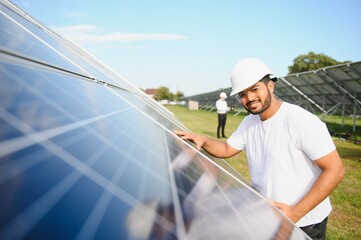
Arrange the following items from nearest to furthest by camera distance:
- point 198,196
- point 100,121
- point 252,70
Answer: point 198,196
point 100,121
point 252,70

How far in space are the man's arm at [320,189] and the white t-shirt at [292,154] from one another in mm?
75

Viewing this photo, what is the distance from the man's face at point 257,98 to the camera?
2395mm

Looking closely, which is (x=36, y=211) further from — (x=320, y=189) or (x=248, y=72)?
(x=248, y=72)

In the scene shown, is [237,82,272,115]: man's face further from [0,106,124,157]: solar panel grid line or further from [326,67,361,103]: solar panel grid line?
[326,67,361,103]: solar panel grid line

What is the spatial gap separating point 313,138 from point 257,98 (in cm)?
52

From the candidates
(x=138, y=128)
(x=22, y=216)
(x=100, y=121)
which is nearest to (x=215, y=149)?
(x=138, y=128)

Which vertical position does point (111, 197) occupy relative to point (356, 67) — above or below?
below

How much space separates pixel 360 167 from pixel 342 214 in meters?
3.92

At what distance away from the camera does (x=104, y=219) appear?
0.60 meters

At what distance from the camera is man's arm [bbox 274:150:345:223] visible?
207 cm

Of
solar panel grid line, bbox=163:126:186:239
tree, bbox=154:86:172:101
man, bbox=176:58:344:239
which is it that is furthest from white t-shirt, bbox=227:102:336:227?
tree, bbox=154:86:172:101

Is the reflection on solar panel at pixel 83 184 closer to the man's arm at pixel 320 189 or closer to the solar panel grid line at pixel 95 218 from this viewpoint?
the solar panel grid line at pixel 95 218

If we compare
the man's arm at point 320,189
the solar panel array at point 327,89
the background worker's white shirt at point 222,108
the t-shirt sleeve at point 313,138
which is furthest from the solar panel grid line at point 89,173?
the solar panel array at point 327,89

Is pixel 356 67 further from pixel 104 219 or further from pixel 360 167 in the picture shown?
pixel 104 219
